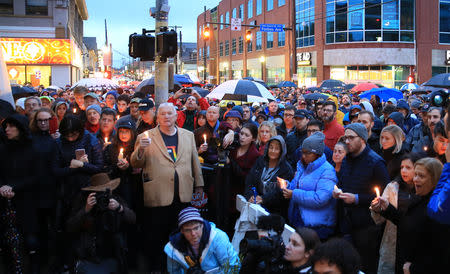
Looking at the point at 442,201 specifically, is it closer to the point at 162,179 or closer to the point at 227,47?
the point at 162,179

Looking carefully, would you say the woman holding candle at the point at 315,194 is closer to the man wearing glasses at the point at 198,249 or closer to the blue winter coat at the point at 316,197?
the blue winter coat at the point at 316,197

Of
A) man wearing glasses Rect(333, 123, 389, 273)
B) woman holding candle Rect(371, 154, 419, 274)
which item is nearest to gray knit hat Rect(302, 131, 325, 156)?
man wearing glasses Rect(333, 123, 389, 273)

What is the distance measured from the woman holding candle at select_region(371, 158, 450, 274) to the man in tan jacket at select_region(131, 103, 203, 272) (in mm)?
2394

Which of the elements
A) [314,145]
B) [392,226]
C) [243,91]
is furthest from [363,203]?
[243,91]

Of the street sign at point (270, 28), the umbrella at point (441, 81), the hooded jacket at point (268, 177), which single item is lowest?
the hooded jacket at point (268, 177)

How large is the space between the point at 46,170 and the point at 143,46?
3.75 m

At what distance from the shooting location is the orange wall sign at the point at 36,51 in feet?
112

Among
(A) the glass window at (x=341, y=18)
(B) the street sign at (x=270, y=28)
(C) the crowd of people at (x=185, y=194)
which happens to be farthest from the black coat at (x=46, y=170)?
(A) the glass window at (x=341, y=18)

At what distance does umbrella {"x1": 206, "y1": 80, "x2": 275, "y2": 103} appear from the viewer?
9.00m

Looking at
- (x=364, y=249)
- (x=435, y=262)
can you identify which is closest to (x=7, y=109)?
(x=364, y=249)

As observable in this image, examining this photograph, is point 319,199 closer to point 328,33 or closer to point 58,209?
point 58,209

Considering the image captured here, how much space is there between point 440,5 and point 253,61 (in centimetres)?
2613

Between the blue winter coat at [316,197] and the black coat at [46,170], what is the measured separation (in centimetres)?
292

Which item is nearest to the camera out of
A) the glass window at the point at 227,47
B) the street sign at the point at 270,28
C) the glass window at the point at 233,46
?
the street sign at the point at 270,28
